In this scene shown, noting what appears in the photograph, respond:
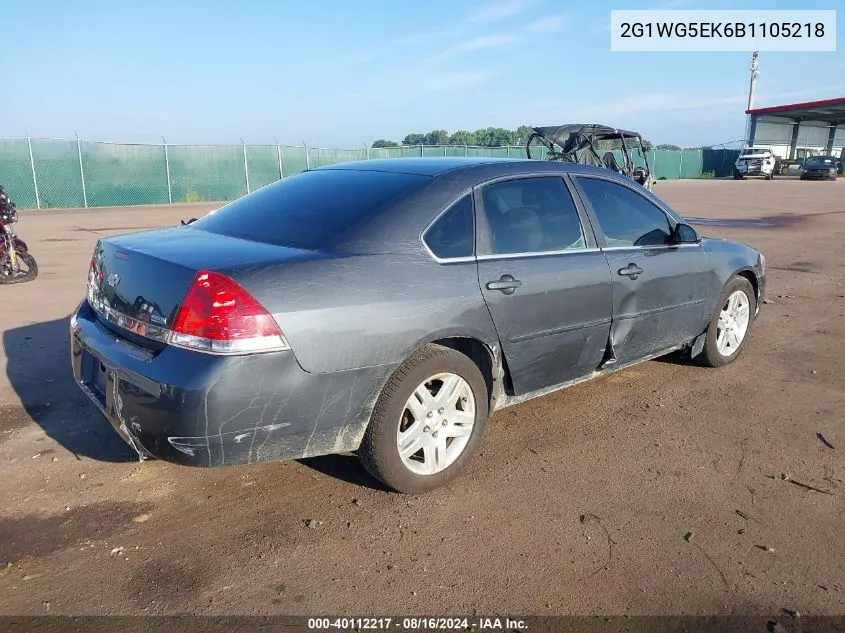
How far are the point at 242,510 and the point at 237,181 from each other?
25905mm

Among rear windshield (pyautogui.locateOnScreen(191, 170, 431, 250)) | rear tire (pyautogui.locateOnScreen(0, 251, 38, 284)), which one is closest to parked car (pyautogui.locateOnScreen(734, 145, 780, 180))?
rear tire (pyautogui.locateOnScreen(0, 251, 38, 284))

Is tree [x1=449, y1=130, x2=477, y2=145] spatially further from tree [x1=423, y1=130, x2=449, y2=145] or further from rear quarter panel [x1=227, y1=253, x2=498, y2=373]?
rear quarter panel [x1=227, y1=253, x2=498, y2=373]

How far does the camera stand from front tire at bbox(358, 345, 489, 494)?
3016mm

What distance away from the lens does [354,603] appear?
97.3 inches

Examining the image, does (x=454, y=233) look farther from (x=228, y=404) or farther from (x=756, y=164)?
(x=756, y=164)

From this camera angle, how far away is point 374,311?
288 cm

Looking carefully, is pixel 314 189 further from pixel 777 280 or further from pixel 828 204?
pixel 828 204

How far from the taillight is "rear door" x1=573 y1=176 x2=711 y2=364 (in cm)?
223

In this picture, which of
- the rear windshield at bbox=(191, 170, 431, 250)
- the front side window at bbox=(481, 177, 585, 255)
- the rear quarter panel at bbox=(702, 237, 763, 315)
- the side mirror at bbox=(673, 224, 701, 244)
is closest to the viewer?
the rear windshield at bbox=(191, 170, 431, 250)

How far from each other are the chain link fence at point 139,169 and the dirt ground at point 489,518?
1517cm

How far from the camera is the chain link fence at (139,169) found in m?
21.8

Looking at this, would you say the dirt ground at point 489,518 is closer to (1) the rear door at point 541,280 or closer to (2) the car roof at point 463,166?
(1) the rear door at point 541,280

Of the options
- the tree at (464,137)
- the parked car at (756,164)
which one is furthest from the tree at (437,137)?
the parked car at (756,164)

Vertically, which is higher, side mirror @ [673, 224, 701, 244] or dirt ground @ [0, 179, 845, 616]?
side mirror @ [673, 224, 701, 244]
